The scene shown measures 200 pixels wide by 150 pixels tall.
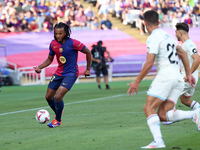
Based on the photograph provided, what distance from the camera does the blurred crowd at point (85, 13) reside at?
31.0m

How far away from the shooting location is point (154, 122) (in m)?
6.27

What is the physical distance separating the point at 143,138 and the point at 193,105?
2.64 metres

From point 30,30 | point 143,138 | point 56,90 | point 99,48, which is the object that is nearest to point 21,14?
point 30,30

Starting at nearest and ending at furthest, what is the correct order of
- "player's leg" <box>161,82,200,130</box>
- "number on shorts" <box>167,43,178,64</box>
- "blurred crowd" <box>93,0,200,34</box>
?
1. "number on shorts" <box>167,43,178,64</box>
2. "player's leg" <box>161,82,200,130</box>
3. "blurred crowd" <box>93,0,200,34</box>

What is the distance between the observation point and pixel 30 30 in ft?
103

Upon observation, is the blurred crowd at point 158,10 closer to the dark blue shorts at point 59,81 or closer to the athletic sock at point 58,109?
the dark blue shorts at point 59,81

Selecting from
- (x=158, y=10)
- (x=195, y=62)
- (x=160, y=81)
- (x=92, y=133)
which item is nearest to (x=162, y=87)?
(x=160, y=81)

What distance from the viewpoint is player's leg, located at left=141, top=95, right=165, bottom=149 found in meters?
6.23

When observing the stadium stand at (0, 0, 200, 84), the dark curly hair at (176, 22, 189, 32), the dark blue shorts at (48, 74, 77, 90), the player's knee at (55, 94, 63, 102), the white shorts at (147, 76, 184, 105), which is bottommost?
the stadium stand at (0, 0, 200, 84)

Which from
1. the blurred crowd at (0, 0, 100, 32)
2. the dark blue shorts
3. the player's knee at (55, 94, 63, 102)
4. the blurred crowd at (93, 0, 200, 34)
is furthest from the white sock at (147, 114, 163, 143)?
the blurred crowd at (93, 0, 200, 34)

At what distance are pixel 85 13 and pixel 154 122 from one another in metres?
28.7

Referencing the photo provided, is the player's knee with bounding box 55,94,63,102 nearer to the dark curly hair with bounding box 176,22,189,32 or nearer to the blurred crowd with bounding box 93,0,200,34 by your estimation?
the dark curly hair with bounding box 176,22,189,32

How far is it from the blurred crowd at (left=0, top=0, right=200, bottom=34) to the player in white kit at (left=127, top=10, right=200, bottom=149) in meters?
24.7

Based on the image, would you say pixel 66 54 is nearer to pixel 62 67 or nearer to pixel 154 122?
pixel 62 67
